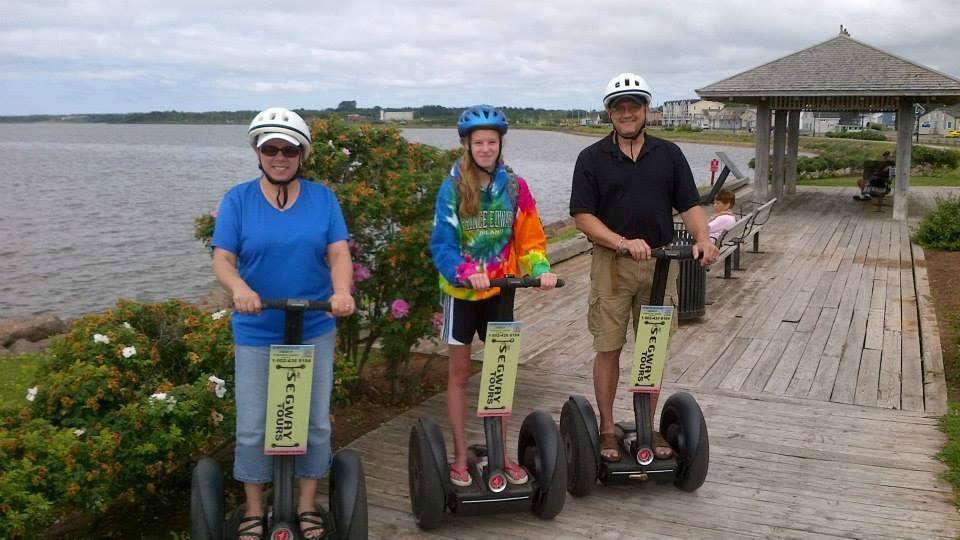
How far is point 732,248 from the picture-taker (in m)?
10.3

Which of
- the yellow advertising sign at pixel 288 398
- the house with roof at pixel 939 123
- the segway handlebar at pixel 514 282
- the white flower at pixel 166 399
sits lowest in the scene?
the white flower at pixel 166 399

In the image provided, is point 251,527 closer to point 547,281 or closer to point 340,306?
point 340,306

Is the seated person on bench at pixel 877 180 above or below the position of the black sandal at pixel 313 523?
above

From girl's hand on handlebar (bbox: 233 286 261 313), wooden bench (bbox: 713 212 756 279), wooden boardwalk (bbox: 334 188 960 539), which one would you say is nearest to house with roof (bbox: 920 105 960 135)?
wooden bench (bbox: 713 212 756 279)

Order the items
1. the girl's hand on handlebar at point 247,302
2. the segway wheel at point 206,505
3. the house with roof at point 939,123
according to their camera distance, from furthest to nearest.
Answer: the house with roof at point 939,123, the segway wheel at point 206,505, the girl's hand on handlebar at point 247,302

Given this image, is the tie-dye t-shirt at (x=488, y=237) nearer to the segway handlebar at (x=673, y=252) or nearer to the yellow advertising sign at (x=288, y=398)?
the segway handlebar at (x=673, y=252)

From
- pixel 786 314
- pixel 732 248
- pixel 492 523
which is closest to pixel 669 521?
pixel 492 523

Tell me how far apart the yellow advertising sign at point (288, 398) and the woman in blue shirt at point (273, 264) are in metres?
0.15

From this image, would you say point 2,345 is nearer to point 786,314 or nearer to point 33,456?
point 33,456

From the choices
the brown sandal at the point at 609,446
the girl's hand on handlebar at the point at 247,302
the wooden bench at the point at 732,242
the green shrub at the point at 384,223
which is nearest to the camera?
the girl's hand on handlebar at the point at 247,302

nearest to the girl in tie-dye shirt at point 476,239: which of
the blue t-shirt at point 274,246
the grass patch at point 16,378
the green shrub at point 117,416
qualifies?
the blue t-shirt at point 274,246

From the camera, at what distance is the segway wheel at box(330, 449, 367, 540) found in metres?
3.50

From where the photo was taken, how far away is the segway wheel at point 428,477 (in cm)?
384

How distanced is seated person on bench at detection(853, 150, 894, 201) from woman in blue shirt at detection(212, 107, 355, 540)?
1738cm
